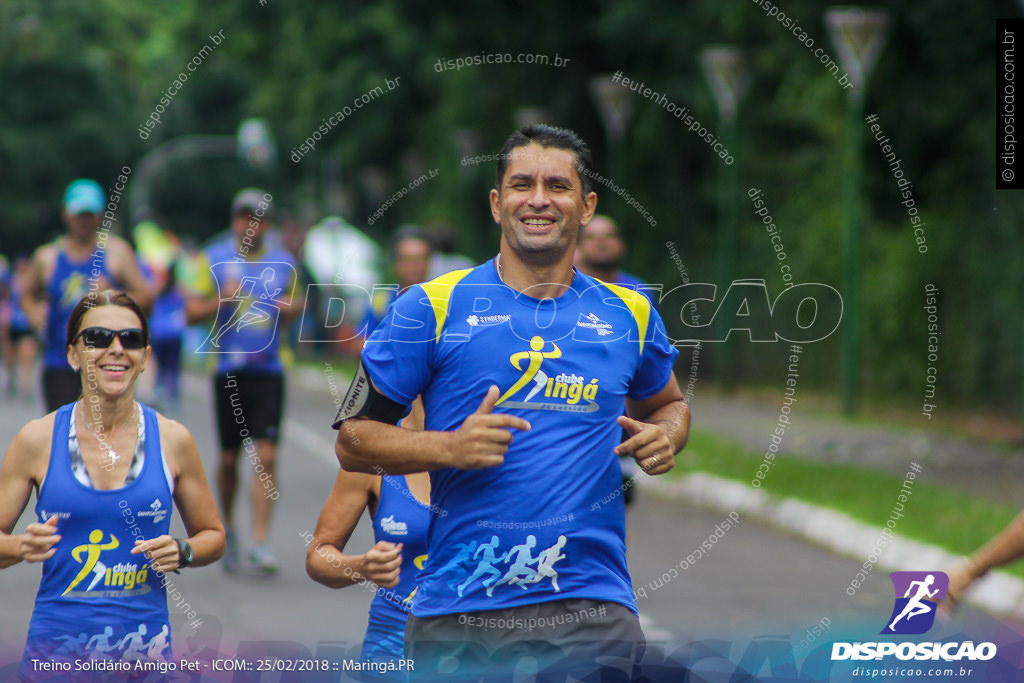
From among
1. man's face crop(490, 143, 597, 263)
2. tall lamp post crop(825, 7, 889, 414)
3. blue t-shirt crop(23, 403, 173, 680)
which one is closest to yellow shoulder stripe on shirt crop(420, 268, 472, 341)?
man's face crop(490, 143, 597, 263)

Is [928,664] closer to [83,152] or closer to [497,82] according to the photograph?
[497,82]

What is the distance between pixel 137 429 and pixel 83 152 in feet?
165

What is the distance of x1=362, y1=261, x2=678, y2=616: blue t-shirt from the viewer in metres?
3.81

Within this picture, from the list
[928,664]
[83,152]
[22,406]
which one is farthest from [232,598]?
[83,152]

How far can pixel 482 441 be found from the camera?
3.64m

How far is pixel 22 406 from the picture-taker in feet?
69.6

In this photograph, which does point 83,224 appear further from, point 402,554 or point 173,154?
point 173,154

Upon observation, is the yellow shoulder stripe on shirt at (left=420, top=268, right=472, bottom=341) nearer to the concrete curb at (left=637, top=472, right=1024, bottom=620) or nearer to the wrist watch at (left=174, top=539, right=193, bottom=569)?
the wrist watch at (left=174, top=539, right=193, bottom=569)

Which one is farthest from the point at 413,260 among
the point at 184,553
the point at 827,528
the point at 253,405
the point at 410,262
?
the point at 184,553

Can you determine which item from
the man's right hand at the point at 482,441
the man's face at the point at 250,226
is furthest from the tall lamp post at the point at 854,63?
the man's right hand at the point at 482,441

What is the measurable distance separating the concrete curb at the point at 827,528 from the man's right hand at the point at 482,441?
3.72 meters

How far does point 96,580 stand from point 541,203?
143cm

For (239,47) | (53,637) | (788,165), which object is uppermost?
(239,47)

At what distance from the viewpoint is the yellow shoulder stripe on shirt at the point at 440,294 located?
12.7 feet
